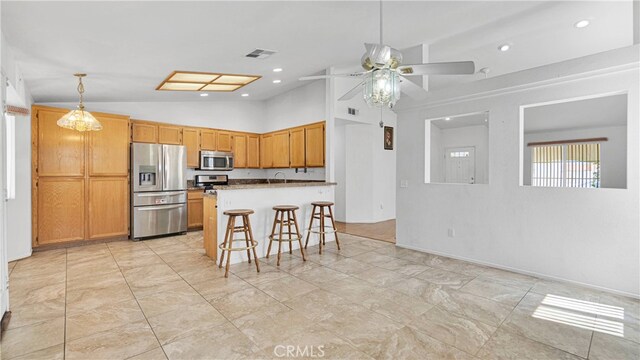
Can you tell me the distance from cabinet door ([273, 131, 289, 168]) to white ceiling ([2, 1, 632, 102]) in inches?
82.1

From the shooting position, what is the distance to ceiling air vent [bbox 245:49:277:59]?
3.89 m

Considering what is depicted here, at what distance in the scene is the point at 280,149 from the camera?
6703 millimetres

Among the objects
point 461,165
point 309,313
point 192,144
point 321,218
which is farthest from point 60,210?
point 461,165

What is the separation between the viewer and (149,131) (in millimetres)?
5867

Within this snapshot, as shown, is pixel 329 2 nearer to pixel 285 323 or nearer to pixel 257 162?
pixel 285 323

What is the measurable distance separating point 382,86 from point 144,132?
204 inches

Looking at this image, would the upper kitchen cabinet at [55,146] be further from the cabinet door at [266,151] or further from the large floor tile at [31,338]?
the cabinet door at [266,151]

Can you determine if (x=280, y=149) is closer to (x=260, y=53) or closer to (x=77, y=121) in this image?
(x=260, y=53)

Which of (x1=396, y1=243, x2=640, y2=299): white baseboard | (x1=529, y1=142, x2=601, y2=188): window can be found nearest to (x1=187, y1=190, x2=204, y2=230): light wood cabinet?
(x1=396, y1=243, x2=640, y2=299): white baseboard

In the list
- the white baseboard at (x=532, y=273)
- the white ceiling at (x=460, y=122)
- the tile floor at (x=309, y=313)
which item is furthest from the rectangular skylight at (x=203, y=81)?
the white ceiling at (x=460, y=122)

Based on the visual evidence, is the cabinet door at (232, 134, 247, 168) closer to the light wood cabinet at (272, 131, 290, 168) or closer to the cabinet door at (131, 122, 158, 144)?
the light wood cabinet at (272, 131, 290, 168)

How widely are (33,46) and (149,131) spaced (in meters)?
2.97

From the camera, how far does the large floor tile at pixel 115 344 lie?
2.02m

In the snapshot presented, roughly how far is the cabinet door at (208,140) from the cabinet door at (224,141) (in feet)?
0.36
